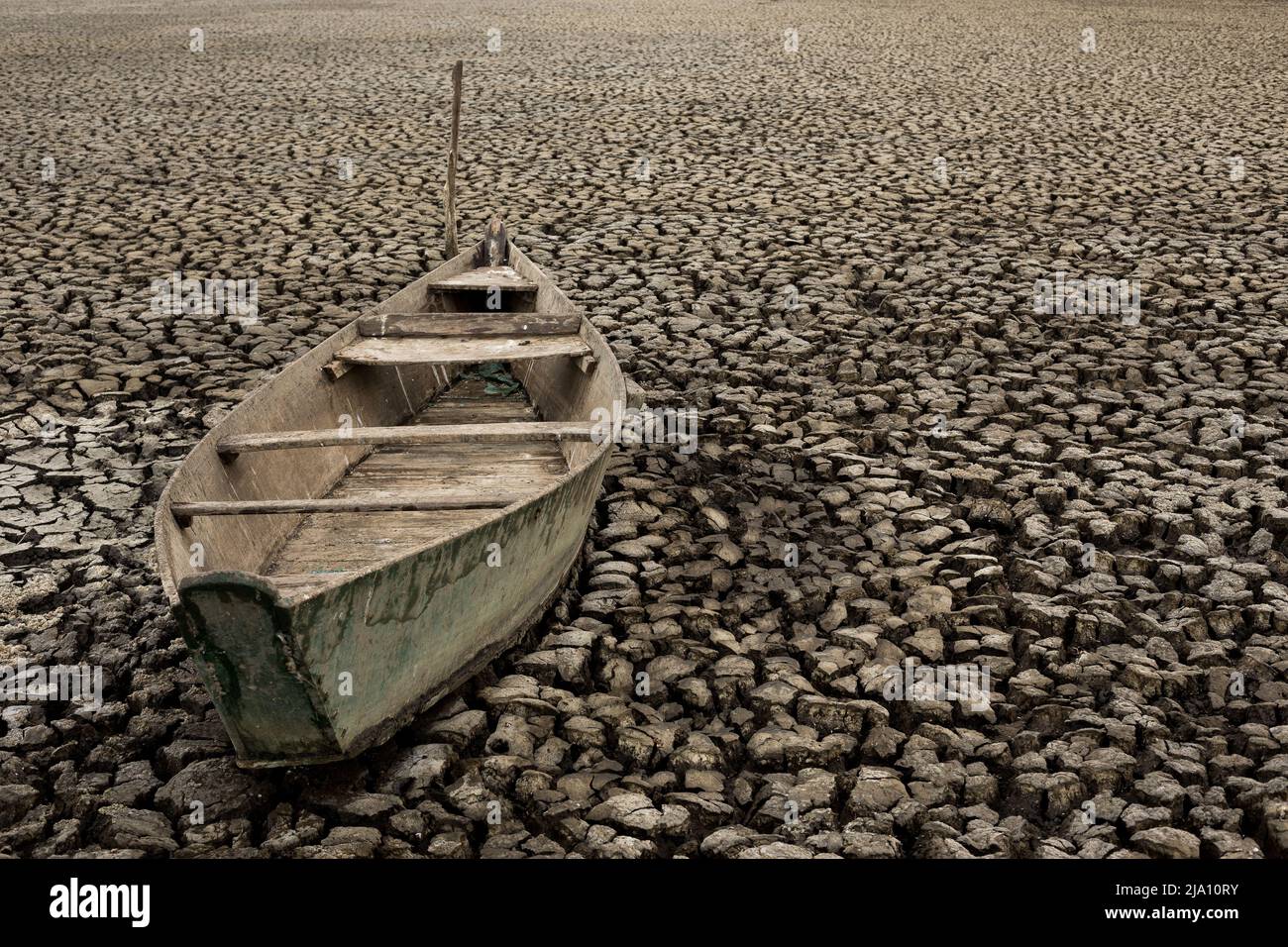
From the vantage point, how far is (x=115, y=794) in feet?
10.4

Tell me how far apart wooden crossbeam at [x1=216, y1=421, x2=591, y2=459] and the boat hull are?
0.71 metres

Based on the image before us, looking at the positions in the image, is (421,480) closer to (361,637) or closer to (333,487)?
(333,487)

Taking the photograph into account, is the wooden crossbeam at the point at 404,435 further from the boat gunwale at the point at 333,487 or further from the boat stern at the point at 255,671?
the boat stern at the point at 255,671

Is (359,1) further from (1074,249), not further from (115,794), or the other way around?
(115,794)

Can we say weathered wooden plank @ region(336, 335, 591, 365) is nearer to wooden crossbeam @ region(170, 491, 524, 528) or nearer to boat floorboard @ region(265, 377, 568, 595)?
boat floorboard @ region(265, 377, 568, 595)

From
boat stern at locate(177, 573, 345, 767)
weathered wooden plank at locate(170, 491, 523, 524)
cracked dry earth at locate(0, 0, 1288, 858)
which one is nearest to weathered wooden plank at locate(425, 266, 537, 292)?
cracked dry earth at locate(0, 0, 1288, 858)

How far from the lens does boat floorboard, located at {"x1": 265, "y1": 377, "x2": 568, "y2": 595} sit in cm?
410

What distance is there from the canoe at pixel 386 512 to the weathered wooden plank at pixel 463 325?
10mm

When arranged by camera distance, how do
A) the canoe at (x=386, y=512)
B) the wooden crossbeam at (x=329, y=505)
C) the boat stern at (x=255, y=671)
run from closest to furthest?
1. the boat stern at (x=255, y=671)
2. the canoe at (x=386, y=512)
3. the wooden crossbeam at (x=329, y=505)

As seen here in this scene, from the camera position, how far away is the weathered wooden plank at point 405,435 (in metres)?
4.00

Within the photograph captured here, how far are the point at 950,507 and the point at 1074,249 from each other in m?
3.98

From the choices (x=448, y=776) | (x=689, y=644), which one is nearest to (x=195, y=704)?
(x=448, y=776)

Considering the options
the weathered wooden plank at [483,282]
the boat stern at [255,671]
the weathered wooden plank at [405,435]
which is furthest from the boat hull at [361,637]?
the weathered wooden plank at [483,282]

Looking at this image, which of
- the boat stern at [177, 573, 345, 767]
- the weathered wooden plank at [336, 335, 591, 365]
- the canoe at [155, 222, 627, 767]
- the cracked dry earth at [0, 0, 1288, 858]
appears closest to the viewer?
the boat stern at [177, 573, 345, 767]
